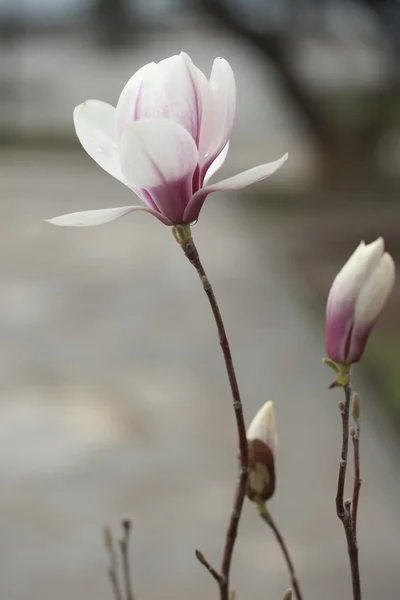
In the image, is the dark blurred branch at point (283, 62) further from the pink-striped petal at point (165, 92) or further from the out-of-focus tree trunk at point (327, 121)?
the pink-striped petal at point (165, 92)

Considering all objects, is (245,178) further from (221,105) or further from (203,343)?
(203,343)

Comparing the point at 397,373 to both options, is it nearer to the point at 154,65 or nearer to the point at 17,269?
the point at 17,269

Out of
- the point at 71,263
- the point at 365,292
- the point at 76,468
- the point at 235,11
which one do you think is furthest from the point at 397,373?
the point at 235,11

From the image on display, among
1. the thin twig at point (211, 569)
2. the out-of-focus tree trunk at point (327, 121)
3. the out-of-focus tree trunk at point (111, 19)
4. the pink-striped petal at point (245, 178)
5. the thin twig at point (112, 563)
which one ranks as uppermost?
the out-of-focus tree trunk at point (111, 19)

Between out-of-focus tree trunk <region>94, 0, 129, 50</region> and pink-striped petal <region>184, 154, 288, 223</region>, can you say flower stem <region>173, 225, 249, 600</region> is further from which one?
out-of-focus tree trunk <region>94, 0, 129, 50</region>

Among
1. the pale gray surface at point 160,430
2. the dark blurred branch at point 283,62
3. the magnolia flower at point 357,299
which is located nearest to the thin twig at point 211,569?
the magnolia flower at point 357,299

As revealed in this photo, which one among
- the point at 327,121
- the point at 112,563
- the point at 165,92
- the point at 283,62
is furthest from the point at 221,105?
the point at 327,121
